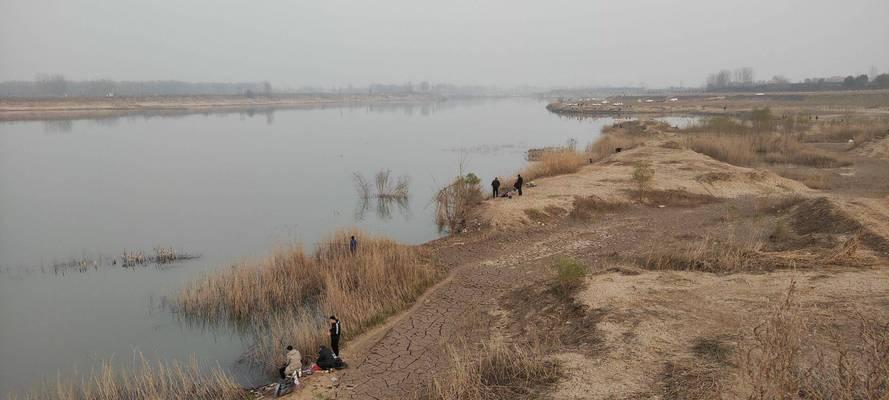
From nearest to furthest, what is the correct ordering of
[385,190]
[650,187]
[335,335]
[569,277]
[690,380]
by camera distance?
[690,380] → [335,335] → [569,277] → [650,187] → [385,190]

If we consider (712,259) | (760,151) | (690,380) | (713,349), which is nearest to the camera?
(690,380)

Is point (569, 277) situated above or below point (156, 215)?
above

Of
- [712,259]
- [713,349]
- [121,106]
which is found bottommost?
[713,349]

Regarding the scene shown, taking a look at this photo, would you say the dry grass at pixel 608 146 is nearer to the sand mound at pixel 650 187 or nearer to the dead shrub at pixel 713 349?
the sand mound at pixel 650 187

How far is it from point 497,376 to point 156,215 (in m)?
20.0

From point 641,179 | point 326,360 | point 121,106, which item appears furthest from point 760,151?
point 121,106

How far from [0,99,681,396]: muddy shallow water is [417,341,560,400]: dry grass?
14.1 ft

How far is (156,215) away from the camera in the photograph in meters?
22.5

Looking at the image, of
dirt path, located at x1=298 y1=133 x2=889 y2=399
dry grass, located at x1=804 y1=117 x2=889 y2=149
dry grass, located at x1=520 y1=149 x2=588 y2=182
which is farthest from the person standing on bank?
dry grass, located at x1=804 y1=117 x2=889 y2=149

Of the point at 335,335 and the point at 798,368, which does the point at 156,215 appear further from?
the point at 798,368

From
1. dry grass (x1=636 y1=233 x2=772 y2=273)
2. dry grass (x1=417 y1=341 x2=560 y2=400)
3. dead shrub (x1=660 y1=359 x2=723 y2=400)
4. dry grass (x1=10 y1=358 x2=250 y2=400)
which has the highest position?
dry grass (x1=636 y1=233 x2=772 y2=273)

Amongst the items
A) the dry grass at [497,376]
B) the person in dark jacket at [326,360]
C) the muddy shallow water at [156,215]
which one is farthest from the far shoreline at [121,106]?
the dry grass at [497,376]

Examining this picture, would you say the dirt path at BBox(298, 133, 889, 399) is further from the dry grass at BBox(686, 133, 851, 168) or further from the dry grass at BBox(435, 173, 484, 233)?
the dry grass at BBox(686, 133, 851, 168)

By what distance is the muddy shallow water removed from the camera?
11594 millimetres
